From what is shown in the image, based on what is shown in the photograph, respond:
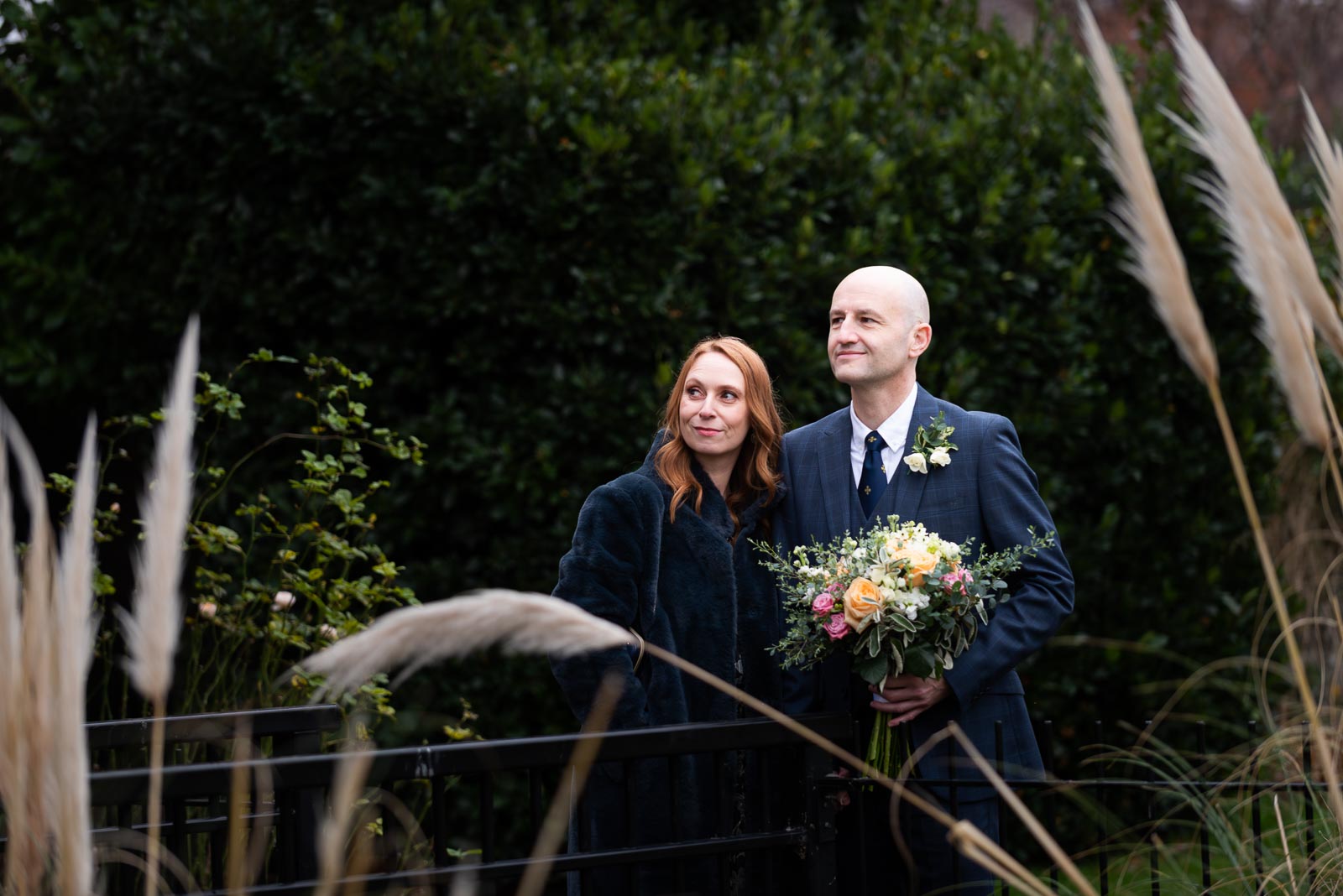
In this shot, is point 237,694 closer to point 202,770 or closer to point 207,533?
point 207,533

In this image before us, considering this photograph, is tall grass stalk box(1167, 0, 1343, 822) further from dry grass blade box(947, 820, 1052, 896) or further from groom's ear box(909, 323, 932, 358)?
groom's ear box(909, 323, 932, 358)

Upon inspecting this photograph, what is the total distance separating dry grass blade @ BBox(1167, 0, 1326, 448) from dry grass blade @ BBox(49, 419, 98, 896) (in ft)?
4.88

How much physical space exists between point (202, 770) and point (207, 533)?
261cm

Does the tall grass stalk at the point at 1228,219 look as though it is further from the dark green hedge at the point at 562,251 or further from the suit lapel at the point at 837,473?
the dark green hedge at the point at 562,251

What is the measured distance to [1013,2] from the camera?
48.1 feet

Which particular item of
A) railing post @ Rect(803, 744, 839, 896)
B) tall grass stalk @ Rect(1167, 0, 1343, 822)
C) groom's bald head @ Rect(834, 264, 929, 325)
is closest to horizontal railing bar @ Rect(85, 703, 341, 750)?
railing post @ Rect(803, 744, 839, 896)

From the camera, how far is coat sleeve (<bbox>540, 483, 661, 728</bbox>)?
316 centimetres

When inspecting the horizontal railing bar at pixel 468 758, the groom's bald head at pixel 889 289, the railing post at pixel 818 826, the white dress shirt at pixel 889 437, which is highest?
the groom's bald head at pixel 889 289

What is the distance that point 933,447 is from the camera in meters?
3.35

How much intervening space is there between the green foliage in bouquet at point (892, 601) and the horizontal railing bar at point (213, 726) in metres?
1.18

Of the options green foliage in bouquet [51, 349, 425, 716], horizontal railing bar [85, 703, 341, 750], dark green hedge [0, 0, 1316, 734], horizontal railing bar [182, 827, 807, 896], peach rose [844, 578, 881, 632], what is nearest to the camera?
horizontal railing bar [182, 827, 807, 896]

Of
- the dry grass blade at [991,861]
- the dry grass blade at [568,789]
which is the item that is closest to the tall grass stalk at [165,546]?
the dry grass blade at [568,789]

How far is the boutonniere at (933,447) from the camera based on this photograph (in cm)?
332


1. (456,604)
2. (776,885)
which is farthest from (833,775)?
(456,604)
